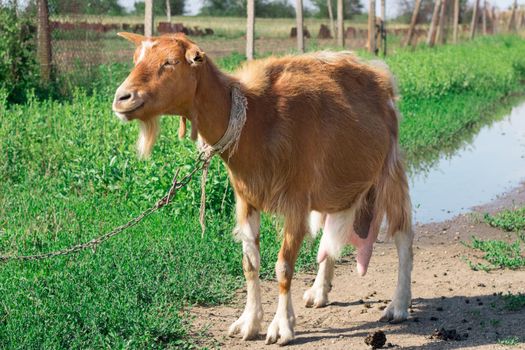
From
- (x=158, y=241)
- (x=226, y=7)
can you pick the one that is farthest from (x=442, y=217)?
(x=226, y=7)

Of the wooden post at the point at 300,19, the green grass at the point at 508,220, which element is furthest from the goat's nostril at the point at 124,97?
the wooden post at the point at 300,19

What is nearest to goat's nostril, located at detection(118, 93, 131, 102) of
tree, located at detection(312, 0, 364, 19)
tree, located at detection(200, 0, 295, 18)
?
tree, located at detection(200, 0, 295, 18)

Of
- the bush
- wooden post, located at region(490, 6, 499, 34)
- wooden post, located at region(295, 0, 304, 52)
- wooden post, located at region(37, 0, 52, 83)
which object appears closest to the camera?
the bush

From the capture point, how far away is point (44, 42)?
14.7 m

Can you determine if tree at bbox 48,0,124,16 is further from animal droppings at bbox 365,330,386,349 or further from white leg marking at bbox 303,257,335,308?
animal droppings at bbox 365,330,386,349

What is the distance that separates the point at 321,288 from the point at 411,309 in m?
0.68

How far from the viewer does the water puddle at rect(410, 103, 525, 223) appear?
1103 centimetres

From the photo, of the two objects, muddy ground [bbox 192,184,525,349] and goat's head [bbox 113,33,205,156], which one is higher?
goat's head [bbox 113,33,205,156]

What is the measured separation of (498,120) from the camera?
19.0 meters

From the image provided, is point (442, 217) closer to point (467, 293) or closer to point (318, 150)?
point (467, 293)

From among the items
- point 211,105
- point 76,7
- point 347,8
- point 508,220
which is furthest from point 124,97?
point 347,8

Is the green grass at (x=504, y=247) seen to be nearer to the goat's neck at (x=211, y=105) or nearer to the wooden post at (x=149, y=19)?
the goat's neck at (x=211, y=105)

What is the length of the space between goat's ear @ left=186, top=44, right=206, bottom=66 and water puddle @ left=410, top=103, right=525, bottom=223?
5.24 meters

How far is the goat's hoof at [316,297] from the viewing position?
22.8ft
